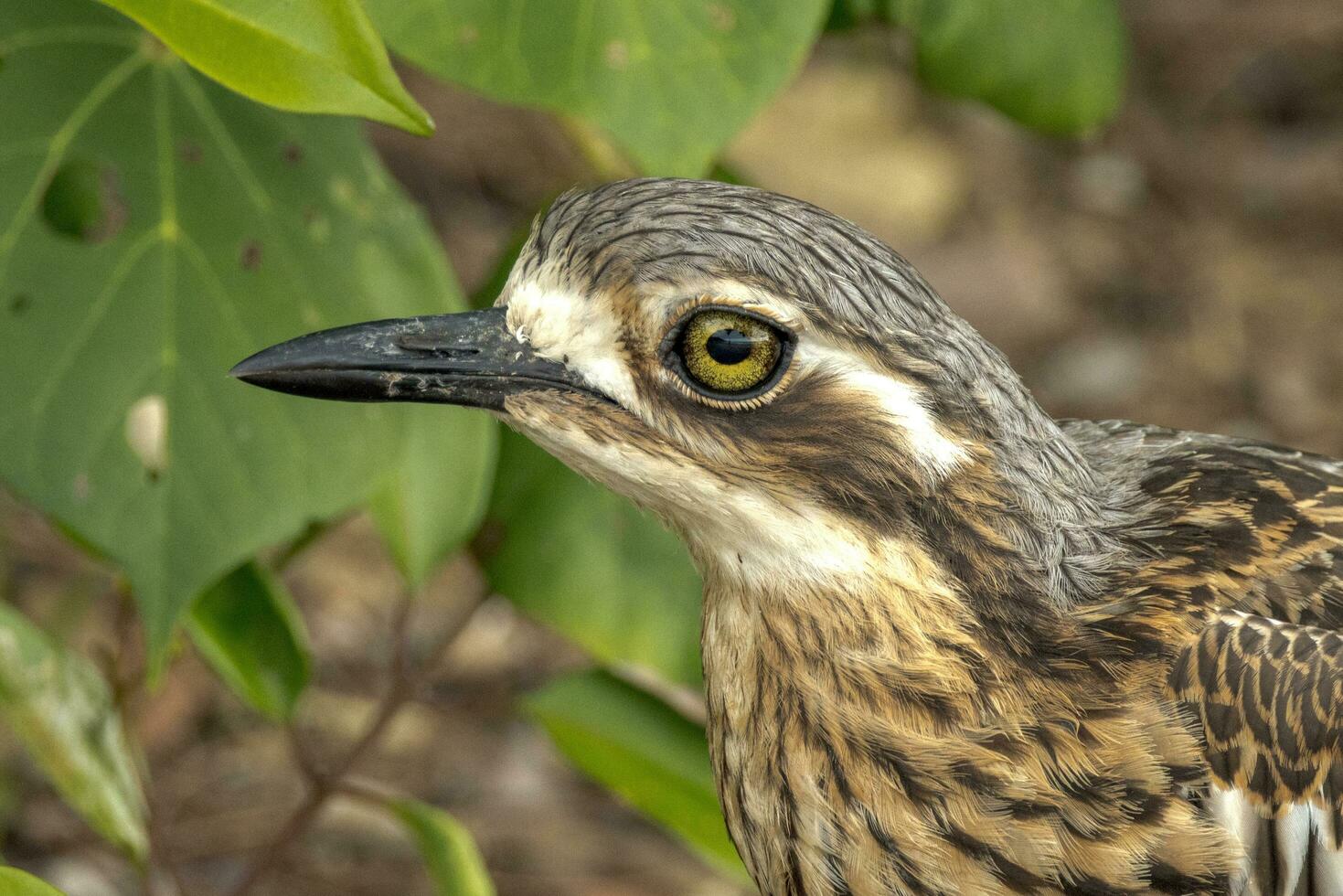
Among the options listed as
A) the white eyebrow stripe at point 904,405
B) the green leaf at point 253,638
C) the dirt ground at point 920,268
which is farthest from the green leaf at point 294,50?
the dirt ground at point 920,268

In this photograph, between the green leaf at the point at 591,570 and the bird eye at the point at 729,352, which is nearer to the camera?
the bird eye at the point at 729,352

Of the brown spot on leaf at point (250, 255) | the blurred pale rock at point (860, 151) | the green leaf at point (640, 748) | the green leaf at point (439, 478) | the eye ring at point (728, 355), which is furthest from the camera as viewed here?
the blurred pale rock at point (860, 151)

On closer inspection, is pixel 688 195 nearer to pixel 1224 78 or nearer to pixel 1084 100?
pixel 1084 100

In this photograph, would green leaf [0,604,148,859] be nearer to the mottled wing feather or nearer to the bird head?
the bird head

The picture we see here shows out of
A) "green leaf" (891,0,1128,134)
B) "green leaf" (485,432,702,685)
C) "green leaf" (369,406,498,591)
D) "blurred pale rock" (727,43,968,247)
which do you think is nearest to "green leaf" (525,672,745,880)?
"green leaf" (485,432,702,685)

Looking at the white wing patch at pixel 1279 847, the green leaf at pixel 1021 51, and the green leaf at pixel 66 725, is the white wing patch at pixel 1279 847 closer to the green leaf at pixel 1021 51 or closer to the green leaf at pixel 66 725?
the green leaf at pixel 1021 51

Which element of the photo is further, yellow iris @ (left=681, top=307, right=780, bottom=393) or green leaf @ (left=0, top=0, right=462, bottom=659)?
green leaf @ (left=0, top=0, right=462, bottom=659)

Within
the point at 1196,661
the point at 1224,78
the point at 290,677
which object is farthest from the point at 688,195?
the point at 1224,78
